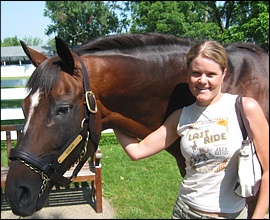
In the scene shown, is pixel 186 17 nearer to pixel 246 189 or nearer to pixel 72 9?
pixel 246 189

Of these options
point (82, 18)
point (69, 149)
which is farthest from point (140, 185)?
point (82, 18)

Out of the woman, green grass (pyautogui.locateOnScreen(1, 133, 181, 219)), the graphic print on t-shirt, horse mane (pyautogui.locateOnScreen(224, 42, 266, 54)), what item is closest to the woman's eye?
the woman

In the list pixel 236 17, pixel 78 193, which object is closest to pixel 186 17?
pixel 236 17

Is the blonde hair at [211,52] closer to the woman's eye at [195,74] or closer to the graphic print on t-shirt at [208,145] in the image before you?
the woman's eye at [195,74]

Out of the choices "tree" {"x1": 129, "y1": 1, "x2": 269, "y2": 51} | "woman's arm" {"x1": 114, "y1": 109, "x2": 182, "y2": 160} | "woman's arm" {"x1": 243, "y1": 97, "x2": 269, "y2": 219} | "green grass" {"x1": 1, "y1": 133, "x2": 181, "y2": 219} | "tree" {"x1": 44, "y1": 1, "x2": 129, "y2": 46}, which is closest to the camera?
"woman's arm" {"x1": 243, "y1": 97, "x2": 269, "y2": 219}

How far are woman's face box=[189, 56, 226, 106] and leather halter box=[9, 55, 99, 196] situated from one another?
0.58 metres

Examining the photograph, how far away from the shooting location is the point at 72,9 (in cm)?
3559

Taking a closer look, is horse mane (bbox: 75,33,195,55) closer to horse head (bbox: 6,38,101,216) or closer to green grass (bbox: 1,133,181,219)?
horse head (bbox: 6,38,101,216)

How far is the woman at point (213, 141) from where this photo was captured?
1.67m

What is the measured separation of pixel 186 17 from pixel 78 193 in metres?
15.2

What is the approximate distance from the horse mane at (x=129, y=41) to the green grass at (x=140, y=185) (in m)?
2.82

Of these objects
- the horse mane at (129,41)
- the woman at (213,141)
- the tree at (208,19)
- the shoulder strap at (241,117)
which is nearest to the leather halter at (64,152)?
the horse mane at (129,41)

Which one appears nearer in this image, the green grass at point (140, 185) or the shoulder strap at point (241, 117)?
the shoulder strap at point (241, 117)

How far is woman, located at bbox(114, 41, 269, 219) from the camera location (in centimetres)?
167
